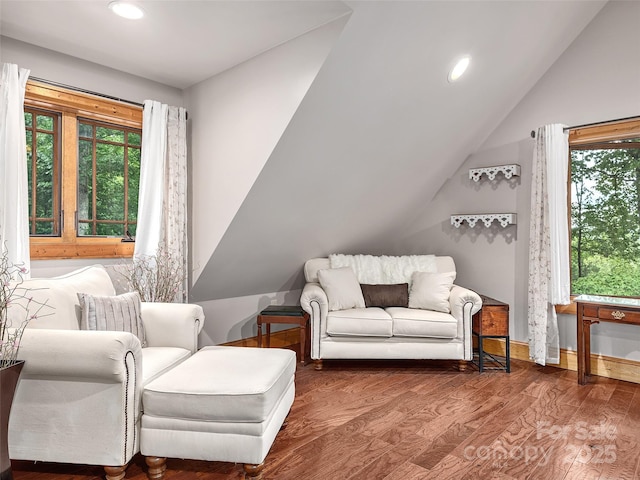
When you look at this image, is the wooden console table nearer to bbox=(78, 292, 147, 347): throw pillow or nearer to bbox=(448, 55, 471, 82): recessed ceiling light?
bbox=(448, 55, 471, 82): recessed ceiling light

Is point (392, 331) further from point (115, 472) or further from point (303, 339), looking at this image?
point (115, 472)

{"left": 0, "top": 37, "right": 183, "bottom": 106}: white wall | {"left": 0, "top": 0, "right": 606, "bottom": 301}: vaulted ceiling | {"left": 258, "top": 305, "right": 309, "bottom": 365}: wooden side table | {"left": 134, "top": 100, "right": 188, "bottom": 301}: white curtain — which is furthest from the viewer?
{"left": 258, "top": 305, "right": 309, "bottom": 365}: wooden side table

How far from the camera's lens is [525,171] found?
3783mm

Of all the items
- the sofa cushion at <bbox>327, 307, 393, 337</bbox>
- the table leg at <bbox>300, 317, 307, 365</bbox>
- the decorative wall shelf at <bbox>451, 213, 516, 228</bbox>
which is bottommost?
the table leg at <bbox>300, 317, 307, 365</bbox>

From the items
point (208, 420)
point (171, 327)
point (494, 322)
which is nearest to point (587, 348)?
point (494, 322)

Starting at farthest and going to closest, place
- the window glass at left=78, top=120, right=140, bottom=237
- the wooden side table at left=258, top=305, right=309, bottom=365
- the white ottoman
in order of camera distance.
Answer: the wooden side table at left=258, top=305, right=309, bottom=365 → the window glass at left=78, top=120, right=140, bottom=237 → the white ottoman

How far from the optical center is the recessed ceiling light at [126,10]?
225 centimetres

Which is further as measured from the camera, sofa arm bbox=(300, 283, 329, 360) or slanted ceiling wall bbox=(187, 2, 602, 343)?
sofa arm bbox=(300, 283, 329, 360)

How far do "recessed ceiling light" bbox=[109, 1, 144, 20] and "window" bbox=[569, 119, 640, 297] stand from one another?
3.40 m

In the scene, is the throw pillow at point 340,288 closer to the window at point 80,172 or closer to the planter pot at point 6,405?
the window at point 80,172

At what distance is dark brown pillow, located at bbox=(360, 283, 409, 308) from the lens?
3.82 meters

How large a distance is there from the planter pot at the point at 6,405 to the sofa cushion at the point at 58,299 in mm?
372

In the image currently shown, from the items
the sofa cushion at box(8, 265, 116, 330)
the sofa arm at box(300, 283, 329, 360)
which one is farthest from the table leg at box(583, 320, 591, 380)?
the sofa cushion at box(8, 265, 116, 330)

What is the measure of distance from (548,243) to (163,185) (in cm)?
319
